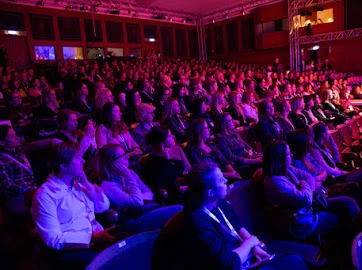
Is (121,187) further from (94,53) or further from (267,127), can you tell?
(94,53)

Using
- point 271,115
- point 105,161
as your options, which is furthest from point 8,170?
point 271,115

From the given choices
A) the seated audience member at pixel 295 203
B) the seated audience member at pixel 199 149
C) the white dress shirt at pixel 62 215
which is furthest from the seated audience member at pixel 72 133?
the seated audience member at pixel 295 203

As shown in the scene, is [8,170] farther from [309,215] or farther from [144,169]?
[309,215]

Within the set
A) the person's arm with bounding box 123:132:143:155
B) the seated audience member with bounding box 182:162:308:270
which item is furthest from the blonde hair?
the seated audience member with bounding box 182:162:308:270

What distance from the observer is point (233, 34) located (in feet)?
55.3

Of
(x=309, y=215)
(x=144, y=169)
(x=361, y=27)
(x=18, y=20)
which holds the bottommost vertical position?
(x=309, y=215)

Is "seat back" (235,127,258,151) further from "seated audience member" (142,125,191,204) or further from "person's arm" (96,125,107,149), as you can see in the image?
"person's arm" (96,125,107,149)

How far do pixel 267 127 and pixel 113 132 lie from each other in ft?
6.49

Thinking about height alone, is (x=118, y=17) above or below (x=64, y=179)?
above

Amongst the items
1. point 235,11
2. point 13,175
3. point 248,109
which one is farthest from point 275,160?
point 235,11

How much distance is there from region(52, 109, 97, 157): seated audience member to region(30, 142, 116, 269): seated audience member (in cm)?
130

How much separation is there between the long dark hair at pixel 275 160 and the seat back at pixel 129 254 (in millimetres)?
989

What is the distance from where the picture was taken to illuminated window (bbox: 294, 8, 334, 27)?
1336 cm

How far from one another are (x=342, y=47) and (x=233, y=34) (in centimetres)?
548
